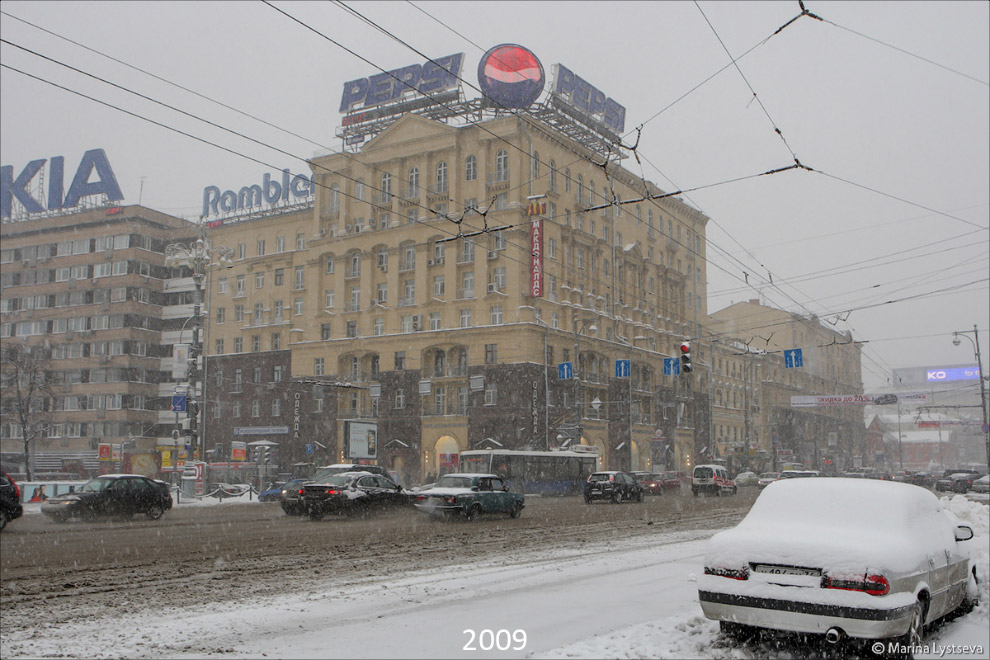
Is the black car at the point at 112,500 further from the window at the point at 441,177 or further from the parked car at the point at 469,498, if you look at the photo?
the window at the point at 441,177

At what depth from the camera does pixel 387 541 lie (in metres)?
16.8

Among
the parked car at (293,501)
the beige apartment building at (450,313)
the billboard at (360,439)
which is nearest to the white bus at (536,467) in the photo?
the billboard at (360,439)

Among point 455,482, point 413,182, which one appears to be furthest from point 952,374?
point 455,482

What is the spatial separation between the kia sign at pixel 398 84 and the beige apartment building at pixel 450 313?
9.19ft

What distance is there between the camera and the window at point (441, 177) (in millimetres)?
62938

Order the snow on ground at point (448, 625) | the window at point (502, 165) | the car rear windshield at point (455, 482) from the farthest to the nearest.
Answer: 1. the window at point (502, 165)
2. the car rear windshield at point (455, 482)
3. the snow on ground at point (448, 625)

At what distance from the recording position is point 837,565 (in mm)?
6754

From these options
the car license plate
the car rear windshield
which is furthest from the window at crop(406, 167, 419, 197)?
the car license plate

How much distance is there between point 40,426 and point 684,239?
63.2 meters

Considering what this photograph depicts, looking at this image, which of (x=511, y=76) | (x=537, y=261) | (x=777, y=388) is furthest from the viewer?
(x=777, y=388)

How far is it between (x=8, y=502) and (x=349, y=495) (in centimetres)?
839

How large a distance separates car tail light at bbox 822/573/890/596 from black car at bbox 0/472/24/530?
1969 cm

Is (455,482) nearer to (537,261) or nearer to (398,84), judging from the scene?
(537,261)

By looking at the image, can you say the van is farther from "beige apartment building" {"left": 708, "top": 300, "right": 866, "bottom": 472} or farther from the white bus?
"beige apartment building" {"left": 708, "top": 300, "right": 866, "bottom": 472}
